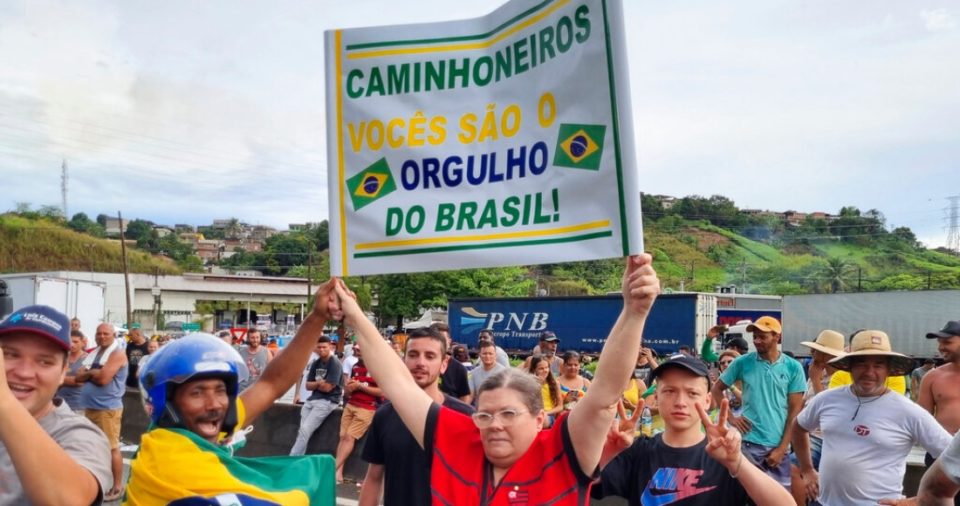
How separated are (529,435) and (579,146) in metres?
1.12

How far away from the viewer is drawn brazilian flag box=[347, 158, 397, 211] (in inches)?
147

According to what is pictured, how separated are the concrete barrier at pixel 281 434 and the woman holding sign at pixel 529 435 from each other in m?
6.39

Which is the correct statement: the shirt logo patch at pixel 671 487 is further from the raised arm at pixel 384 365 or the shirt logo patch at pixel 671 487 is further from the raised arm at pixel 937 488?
the raised arm at pixel 384 365

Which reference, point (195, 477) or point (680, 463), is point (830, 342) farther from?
point (195, 477)

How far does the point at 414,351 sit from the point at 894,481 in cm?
299

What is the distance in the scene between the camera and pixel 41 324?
263 centimetres

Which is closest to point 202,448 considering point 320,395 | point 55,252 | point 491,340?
point 320,395

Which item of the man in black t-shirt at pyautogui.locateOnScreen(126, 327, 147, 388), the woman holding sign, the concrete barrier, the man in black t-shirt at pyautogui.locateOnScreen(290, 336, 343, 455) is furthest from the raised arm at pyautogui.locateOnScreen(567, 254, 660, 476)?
the man in black t-shirt at pyautogui.locateOnScreen(126, 327, 147, 388)

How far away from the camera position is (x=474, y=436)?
3.17m

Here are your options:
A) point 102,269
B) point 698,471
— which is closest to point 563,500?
point 698,471

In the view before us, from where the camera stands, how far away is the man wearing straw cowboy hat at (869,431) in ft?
16.9

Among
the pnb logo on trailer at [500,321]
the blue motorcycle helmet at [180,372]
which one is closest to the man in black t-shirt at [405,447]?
the blue motorcycle helmet at [180,372]

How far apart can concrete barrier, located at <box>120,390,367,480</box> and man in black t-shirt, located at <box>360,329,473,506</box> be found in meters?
4.54

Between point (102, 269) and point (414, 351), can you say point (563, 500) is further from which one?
point (102, 269)
